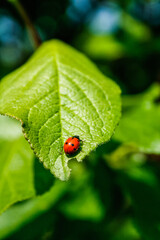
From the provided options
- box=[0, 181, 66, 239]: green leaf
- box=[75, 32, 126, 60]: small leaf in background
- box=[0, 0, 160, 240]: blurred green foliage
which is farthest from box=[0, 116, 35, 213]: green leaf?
box=[75, 32, 126, 60]: small leaf in background

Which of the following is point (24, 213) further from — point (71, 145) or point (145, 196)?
point (71, 145)

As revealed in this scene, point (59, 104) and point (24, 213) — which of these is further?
point (24, 213)

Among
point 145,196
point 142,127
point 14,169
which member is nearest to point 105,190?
point 145,196

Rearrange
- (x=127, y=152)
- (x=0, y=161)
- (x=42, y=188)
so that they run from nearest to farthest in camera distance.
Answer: (x=42, y=188) < (x=0, y=161) < (x=127, y=152)

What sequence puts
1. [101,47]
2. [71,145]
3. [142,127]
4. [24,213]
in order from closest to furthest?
[71,145], [142,127], [24,213], [101,47]

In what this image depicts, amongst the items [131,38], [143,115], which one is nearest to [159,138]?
[143,115]

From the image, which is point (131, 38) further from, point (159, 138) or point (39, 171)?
point (39, 171)
